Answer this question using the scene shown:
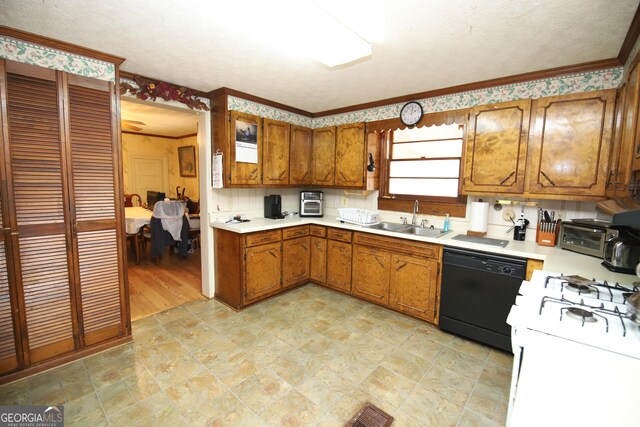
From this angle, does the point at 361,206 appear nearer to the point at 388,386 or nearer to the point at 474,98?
the point at 474,98

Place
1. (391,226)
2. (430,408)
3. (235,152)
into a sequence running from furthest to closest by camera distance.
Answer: (391,226) → (235,152) → (430,408)

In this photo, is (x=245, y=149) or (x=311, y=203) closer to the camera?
(x=245, y=149)

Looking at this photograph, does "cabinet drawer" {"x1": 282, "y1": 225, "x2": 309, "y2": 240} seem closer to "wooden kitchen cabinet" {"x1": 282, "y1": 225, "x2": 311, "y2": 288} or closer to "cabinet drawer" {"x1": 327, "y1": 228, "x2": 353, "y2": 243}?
"wooden kitchen cabinet" {"x1": 282, "y1": 225, "x2": 311, "y2": 288}

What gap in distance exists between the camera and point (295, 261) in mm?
3508

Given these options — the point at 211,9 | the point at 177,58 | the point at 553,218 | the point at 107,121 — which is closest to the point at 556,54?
the point at 553,218

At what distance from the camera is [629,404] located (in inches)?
39.7

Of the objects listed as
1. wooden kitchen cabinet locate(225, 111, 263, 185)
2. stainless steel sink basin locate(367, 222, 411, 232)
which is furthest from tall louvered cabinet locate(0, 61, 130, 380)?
stainless steel sink basin locate(367, 222, 411, 232)

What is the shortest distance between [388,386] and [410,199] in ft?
6.78

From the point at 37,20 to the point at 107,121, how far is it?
66 cm

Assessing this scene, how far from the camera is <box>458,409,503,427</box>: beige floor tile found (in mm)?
1652

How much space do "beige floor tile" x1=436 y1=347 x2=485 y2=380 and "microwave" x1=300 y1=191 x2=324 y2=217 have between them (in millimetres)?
2211

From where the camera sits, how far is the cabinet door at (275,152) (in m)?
3.35

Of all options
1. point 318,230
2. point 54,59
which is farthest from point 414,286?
point 54,59

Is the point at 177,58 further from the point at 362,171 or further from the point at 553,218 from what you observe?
the point at 553,218
